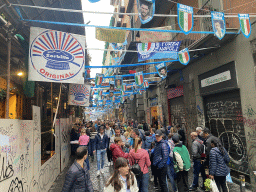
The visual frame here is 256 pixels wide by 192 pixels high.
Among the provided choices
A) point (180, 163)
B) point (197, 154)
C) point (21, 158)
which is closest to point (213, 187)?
point (180, 163)

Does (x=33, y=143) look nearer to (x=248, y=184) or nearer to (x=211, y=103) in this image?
(x=248, y=184)

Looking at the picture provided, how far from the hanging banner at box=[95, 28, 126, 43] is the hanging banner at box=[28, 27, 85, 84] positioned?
908 mm

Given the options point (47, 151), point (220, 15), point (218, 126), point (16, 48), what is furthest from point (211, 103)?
point (16, 48)

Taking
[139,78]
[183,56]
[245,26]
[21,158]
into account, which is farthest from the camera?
[139,78]

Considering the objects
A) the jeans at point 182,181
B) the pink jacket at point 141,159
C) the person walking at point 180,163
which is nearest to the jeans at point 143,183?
the pink jacket at point 141,159

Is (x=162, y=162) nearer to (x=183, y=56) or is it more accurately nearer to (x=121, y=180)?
(x=121, y=180)

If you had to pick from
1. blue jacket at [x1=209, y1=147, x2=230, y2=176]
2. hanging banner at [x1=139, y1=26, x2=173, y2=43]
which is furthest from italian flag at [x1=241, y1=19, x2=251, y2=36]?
blue jacket at [x1=209, y1=147, x2=230, y2=176]

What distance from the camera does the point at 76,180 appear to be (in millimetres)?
3205

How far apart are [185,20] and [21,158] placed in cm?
532

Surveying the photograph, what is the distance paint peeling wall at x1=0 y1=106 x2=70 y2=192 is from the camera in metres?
3.35

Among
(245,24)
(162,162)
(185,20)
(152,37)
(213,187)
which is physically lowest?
(213,187)

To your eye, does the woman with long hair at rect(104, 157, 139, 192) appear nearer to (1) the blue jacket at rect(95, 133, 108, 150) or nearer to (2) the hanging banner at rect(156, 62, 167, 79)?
(1) the blue jacket at rect(95, 133, 108, 150)

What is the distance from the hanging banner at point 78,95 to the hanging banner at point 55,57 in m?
6.80

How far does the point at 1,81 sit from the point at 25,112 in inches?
47.6
